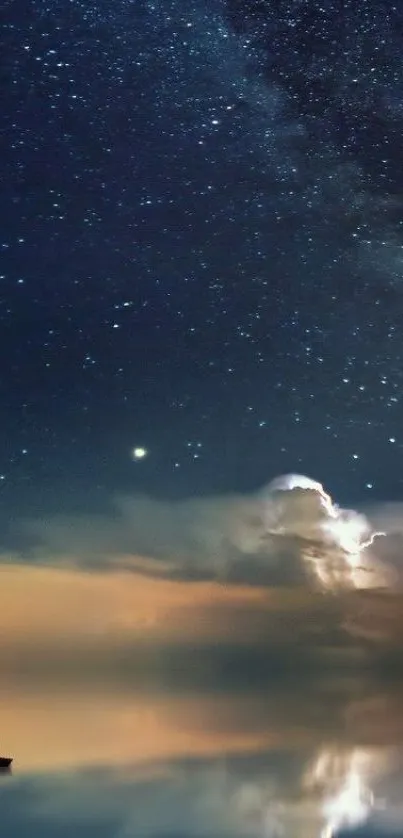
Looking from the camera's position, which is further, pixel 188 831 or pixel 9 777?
pixel 9 777

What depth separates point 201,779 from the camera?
84.3 feet

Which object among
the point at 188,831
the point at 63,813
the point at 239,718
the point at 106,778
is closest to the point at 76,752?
the point at 106,778

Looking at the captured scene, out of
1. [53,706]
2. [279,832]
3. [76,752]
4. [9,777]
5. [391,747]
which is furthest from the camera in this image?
[53,706]

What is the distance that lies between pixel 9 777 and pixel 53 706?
4078 centimetres

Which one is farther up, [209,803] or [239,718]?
[239,718]

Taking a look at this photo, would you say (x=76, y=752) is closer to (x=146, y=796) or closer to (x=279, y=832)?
(x=146, y=796)

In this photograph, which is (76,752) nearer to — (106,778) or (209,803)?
(106,778)

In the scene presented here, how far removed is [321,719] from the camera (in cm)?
5159

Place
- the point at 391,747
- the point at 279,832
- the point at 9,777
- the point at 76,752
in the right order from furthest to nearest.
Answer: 1. the point at 391,747
2. the point at 76,752
3. the point at 9,777
4. the point at 279,832

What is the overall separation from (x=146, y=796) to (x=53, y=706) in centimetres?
4350

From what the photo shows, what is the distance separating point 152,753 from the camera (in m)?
32.2

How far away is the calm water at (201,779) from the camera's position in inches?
748

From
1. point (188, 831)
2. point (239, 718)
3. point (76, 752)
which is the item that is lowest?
point (188, 831)

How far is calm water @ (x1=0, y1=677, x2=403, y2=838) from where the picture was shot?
1900 centimetres
